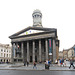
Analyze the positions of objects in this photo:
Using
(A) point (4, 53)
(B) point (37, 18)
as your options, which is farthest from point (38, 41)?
(A) point (4, 53)

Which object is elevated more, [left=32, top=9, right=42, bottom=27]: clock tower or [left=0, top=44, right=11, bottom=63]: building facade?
[left=32, top=9, right=42, bottom=27]: clock tower

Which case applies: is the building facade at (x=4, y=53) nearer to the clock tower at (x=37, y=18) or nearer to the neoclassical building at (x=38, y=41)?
the neoclassical building at (x=38, y=41)

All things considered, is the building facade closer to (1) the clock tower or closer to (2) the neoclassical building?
(2) the neoclassical building

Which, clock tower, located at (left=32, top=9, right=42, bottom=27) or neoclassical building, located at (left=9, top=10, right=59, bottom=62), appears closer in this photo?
neoclassical building, located at (left=9, top=10, right=59, bottom=62)

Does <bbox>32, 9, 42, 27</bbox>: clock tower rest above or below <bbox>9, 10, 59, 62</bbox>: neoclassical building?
above

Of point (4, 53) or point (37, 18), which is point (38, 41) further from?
point (4, 53)

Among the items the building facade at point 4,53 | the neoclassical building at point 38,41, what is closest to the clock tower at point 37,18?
the neoclassical building at point 38,41

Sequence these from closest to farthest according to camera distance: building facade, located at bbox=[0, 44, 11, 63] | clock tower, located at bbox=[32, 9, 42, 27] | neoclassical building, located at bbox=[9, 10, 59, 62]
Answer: neoclassical building, located at bbox=[9, 10, 59, 62]
clock tower, located at bbox=[32, 9, 42, 27]
building facade, located at bbox=[0, 44, 11, 63]

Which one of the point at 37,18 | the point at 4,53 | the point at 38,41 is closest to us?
the point at 38,41

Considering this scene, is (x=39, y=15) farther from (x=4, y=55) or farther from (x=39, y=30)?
(x=4, y=55)

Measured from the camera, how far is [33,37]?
46719mm

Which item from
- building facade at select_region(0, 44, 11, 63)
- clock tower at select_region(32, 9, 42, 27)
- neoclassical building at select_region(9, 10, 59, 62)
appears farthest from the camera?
building facade at select_region(0, 44, 11, 63)

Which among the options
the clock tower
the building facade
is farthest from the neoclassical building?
the building facade

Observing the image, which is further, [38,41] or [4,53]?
[4,53]
